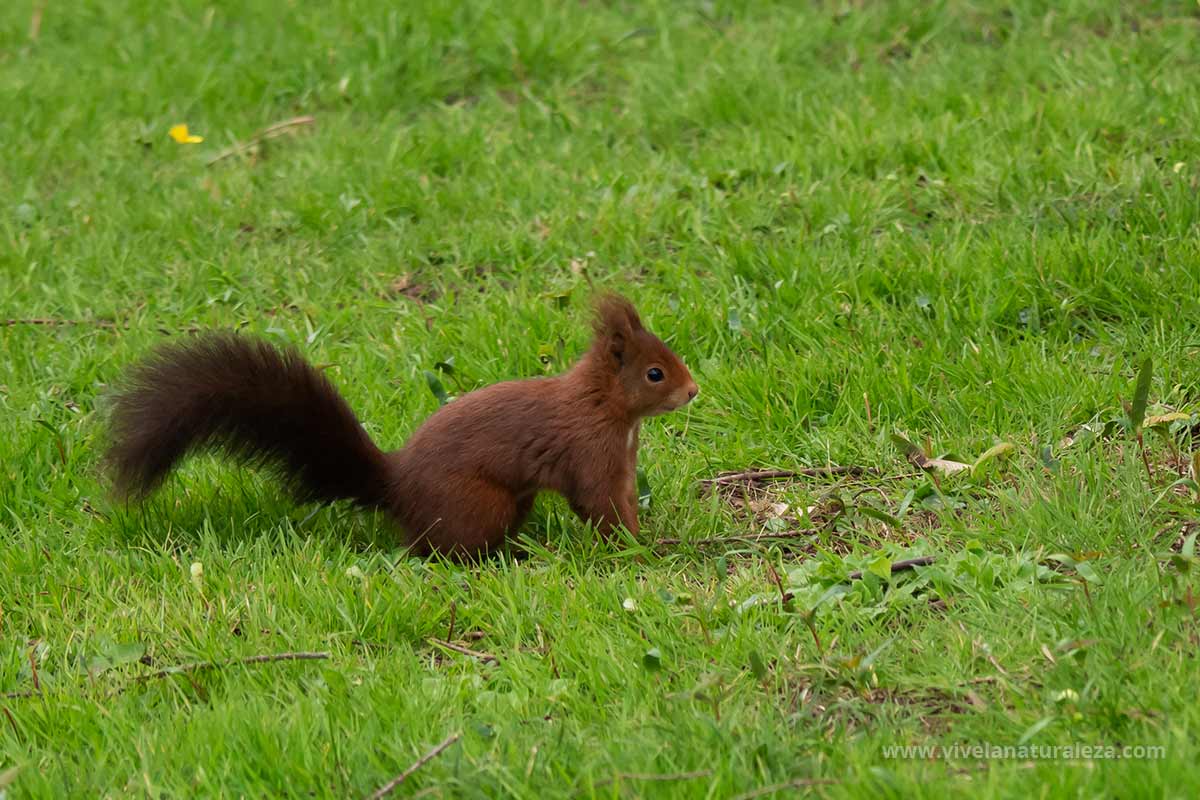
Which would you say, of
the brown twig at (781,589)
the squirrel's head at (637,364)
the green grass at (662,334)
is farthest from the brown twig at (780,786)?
the squirrel's head at (637,364)

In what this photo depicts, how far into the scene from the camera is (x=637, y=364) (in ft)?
10.8

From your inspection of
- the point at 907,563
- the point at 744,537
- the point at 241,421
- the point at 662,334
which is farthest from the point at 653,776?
the point at 662,334

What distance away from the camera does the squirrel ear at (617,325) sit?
3.29m

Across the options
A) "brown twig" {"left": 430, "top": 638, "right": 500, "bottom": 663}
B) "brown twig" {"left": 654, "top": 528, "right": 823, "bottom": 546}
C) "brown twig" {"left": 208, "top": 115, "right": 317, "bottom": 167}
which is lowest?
"brown twig" {"left": 654, "top": 528, "right": 823, "bottom": 546}

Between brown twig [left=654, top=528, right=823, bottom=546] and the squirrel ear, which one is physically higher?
the squirrel ear

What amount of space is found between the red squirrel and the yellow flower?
8.16ft

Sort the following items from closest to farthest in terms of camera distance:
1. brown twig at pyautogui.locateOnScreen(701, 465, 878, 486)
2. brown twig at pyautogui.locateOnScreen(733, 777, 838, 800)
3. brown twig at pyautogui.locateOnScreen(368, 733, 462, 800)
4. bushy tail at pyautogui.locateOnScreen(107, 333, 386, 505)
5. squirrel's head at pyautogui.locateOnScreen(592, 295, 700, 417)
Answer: brown twig at pyautogui.locateOnScreen(733, 777, 838, 800) → brown twig at pyautogui.locateOnScreen(368, 733, 462, 800) → bushy tail at pyautogui.locateOnScreen(107, 333, 386, 505) → squirrel's head at pyautogui.locateOnScreen(592, 295, 700, 417) → brown twig at pyautogui.locateOnScreen(701, 465, 878, 486)

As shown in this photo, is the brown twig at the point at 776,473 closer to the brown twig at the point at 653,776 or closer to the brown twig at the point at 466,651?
the brown twig at the point at 466,651

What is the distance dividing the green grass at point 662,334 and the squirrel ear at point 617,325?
340mm

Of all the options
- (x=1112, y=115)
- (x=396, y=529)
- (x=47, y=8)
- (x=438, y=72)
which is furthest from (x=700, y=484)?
(x=47, y=8)

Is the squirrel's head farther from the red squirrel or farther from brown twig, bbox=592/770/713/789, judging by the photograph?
brown twig, bbox=592/770/713/789

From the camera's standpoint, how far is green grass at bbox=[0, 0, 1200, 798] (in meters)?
2.41

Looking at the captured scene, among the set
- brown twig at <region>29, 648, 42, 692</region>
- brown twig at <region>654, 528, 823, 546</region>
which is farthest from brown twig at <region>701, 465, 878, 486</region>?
brown twig at <region>29, 648, 42, 692</region>

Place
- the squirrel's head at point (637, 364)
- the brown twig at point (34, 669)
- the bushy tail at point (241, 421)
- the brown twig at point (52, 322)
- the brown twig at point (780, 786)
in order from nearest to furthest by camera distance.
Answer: the brown twig at point (780, 786), the brown twig at point (34, 669), the bushy tail at point (241, 421), the squirrel's head at point (637, 364), the brown twig at point (52, 322)
